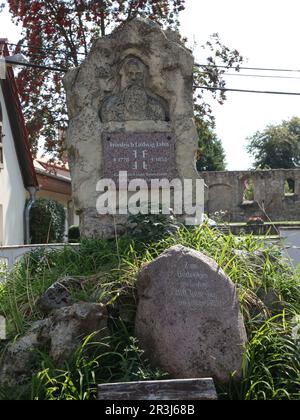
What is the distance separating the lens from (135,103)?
758cm

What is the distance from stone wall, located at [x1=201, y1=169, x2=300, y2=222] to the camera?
1529 inches

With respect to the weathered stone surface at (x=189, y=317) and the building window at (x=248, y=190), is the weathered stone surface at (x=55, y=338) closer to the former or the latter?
the weathered stone surface at (x=189, y=317)

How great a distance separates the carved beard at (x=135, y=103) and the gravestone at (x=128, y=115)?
1 cm

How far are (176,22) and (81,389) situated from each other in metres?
13.1

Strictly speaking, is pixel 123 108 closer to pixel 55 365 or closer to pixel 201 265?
pixel 201 265

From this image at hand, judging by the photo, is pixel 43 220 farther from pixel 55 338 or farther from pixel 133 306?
pixel 55 338

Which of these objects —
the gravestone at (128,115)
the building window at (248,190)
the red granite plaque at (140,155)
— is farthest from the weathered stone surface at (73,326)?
the building window at (248,190)

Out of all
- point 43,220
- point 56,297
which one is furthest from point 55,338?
point 43,220

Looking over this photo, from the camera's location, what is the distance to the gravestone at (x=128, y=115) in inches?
293

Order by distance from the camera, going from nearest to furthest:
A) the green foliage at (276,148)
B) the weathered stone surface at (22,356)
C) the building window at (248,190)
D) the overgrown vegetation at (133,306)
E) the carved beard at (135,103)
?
the overgrown vegetation at (133,306)
the weathered stone surface at (22,356)
the carved beard at (135,103)
the building window at (248,190)
the green foliage at (276,148)

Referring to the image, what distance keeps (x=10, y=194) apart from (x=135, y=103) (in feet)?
33.8

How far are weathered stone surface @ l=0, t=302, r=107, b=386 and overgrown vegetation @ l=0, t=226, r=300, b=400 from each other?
9 cm

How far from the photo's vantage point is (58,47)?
51.3 feet
